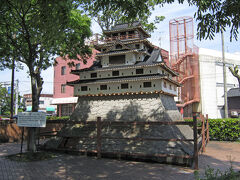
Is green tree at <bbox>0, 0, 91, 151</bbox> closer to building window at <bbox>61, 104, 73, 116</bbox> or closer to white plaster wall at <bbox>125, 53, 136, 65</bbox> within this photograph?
white plaster wall at <bbox>125, 53, 136, 65</bbox>

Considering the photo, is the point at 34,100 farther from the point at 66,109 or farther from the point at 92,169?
the point at 66,109

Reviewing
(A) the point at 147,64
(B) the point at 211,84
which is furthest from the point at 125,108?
(B) the point at 211,84

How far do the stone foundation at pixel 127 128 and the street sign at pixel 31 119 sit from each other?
181 cm

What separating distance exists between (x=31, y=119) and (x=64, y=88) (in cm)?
2709

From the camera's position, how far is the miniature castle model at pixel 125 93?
13.8 m

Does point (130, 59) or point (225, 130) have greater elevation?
point (130, 59)

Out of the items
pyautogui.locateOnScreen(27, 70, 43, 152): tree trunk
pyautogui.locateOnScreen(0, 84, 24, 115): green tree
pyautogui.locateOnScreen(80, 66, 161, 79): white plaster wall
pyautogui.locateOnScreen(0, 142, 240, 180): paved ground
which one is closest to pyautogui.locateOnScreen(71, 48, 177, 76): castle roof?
pyautogui.locateOnScreen(80, 66, 161, 79): white plaster wall

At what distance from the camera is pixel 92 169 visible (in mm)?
9383

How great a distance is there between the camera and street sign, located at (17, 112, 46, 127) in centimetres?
1159

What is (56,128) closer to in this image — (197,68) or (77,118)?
(77,118)

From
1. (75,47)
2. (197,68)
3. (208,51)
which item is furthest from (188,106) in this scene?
(75,47)

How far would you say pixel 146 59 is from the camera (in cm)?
1752

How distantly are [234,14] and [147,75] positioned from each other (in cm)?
911

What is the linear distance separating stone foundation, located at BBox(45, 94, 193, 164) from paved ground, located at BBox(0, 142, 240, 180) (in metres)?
1.21
